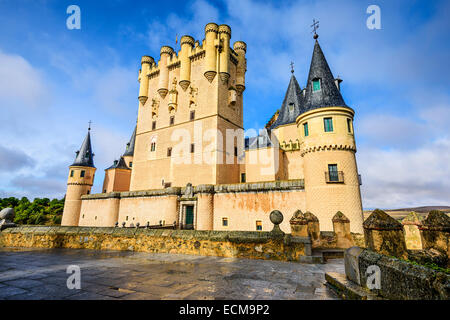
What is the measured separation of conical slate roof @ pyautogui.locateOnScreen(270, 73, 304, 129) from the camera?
28.0 m

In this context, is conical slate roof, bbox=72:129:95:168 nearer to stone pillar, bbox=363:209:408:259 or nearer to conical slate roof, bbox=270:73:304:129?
conical slate roof, bbox=270:73:304:129

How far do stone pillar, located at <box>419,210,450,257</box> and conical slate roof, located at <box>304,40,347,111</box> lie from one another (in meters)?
12.1

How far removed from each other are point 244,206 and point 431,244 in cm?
1479

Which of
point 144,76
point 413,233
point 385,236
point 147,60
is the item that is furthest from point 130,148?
point 385,236

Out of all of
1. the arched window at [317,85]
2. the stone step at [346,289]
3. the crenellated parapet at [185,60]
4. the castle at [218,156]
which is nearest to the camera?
the stone step at [346,289]

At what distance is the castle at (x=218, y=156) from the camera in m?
15.0

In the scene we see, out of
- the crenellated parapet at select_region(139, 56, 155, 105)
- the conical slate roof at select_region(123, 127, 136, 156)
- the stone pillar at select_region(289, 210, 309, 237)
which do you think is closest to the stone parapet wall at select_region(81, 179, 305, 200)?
the stone pillar at select_region(289, 210, 309, 237)

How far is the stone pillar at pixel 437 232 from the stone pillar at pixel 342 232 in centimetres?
606

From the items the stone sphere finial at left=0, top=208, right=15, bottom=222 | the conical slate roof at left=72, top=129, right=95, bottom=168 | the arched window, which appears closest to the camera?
the stone sphere finial at left=0, top=208, right=15, bottom=222

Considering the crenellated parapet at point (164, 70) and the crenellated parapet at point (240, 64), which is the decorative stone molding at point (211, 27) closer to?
the crenellated parapet at point (240, 64)

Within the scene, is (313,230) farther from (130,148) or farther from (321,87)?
(130,148)

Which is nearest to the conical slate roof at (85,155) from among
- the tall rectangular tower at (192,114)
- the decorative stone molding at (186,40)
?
the tall rectangular tower at (192,114)

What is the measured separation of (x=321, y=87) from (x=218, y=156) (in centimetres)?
1384

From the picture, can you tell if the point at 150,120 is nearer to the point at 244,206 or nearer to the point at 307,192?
the point at 244,206
